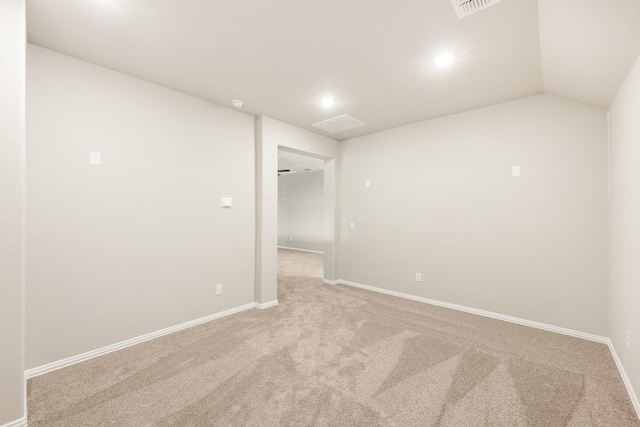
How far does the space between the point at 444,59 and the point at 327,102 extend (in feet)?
4.57

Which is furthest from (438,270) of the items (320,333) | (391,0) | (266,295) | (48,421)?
(48,421)

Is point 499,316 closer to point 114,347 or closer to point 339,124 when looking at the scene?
point 339,124

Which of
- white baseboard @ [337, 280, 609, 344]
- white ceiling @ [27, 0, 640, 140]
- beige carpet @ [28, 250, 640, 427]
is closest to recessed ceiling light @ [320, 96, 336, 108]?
white ceiling @ [27, 0, 640, 140]

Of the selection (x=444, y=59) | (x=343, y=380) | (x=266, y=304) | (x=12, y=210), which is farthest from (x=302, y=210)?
(x=12, y=210)

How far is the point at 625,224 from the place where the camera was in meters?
2.16

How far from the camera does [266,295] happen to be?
383cm

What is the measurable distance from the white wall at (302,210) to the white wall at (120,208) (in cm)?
572

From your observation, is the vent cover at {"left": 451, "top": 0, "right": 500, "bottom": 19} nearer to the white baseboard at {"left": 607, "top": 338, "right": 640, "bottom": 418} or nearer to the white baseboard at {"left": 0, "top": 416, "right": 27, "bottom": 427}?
the white baseboard at {"left": 607, "top": 338, "right": 640, "bottom": 418}

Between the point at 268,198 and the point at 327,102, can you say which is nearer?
the point at 327,102

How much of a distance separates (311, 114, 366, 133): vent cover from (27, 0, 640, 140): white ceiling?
73cm

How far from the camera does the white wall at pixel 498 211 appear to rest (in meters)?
2.87

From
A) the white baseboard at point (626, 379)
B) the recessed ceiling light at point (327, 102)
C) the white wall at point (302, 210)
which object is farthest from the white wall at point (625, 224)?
the white wall at point (302, 210)

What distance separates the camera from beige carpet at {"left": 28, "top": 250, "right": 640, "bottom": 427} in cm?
174

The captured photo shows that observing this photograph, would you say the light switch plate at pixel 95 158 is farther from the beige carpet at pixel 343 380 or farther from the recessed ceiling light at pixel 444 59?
the recessed ceiling light at pixel 444 59
